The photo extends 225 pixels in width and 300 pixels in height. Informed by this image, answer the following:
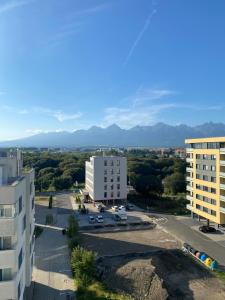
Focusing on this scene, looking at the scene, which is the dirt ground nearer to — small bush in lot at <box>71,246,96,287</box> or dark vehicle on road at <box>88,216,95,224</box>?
small bush in lot at <box>71,246,96,287</box>

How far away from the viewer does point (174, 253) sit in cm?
3922

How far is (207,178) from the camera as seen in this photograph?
51.1 meters

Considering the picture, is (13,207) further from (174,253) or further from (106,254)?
(174,253)

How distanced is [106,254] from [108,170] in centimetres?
3340

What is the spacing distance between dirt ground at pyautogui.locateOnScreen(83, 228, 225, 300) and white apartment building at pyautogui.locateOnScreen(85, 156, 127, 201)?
25.1 m

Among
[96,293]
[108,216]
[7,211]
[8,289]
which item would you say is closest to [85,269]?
[96,293]

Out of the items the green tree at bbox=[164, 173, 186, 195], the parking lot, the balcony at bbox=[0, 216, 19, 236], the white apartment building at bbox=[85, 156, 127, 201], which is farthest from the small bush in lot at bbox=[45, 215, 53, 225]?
the green tree at bbox=[164, 173, 186, 195]

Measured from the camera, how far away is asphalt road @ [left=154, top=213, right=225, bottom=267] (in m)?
39.6

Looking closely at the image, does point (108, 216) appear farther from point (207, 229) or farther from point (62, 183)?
point (62, 183)

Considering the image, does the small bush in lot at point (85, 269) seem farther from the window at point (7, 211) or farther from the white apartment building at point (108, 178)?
the white apartment building at point (108, 178)

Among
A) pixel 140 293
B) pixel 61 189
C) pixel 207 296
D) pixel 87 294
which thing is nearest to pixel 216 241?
pixel 207 296

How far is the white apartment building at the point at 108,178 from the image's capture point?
70.8 meters

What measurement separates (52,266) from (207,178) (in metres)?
29.3

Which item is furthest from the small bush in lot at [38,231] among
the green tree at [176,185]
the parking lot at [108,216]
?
the green tree at [176,185]
